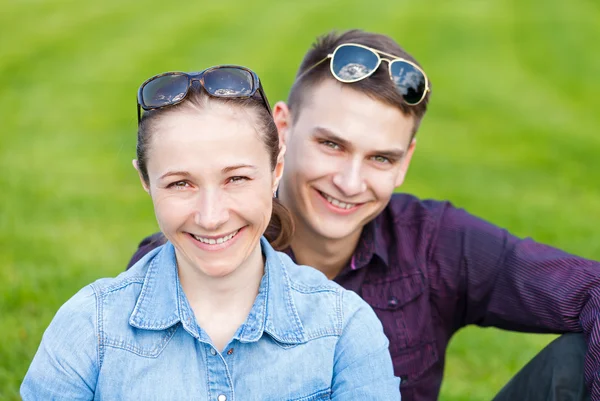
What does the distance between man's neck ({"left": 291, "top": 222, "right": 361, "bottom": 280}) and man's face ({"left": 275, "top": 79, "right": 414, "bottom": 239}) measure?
1.1 inches

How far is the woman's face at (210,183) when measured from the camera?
2416 mm

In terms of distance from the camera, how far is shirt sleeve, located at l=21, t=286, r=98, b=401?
7.94ft

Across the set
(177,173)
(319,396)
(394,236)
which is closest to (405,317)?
(394,236)

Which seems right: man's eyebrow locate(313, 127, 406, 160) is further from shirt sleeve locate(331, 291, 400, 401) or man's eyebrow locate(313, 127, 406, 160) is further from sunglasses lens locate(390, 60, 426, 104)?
shirt sleeve locate(331, 291, 400, 401)

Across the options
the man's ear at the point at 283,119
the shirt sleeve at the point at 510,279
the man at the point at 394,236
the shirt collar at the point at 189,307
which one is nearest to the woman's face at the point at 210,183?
the shirt collar at the point at 189,307

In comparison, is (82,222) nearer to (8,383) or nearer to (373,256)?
(8,383)

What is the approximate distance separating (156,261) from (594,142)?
8487mm

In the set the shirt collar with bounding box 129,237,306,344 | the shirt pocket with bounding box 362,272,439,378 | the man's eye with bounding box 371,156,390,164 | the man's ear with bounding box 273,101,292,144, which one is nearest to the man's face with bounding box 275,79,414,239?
the man's eye with bounding box 371,156,390,164

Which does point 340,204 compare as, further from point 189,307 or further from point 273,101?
point 273,101

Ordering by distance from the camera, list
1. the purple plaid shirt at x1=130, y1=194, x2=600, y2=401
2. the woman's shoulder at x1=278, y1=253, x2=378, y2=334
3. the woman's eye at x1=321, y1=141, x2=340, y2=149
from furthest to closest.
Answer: the woman's eye at x1=321, y1=141, x2=340, y2=149 → the purple plaid shirt at x1=130, y1=194, x2=600, y2=401 → the woman's shoulder at x1=278, y1=253, x2=378, y2=334

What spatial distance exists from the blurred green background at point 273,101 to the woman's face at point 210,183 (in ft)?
6.73

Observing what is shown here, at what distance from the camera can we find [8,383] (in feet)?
13.1

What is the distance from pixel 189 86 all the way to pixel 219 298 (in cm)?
70

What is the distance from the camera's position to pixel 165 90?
2475 millimetres
